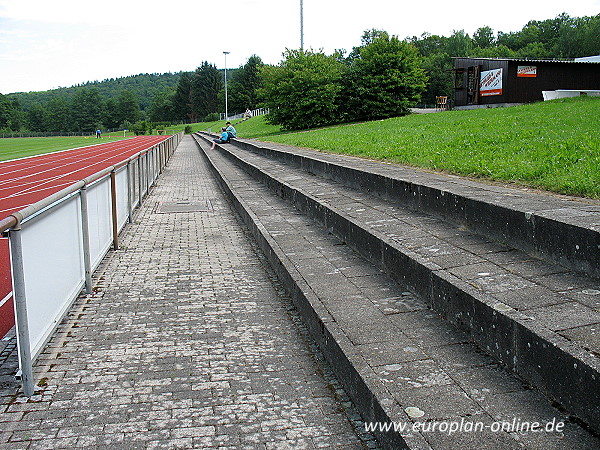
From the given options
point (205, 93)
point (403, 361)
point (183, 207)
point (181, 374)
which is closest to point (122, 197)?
point (183, 207)

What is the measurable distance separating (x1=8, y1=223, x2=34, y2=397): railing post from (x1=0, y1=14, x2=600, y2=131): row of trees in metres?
43.0

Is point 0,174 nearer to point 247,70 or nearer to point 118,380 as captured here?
point 118,380

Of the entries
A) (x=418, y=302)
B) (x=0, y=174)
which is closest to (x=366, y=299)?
(x=418, y=302)

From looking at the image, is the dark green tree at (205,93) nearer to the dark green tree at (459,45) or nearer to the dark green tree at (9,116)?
the dark green tree at (9,116)

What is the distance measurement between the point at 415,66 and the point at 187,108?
417 feet

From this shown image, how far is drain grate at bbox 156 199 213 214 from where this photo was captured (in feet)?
43.3

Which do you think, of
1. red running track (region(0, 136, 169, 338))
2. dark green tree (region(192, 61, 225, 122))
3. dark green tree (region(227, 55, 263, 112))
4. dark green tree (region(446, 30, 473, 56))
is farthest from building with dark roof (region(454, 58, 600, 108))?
dark green tree (region(192, 61, 225, 122))

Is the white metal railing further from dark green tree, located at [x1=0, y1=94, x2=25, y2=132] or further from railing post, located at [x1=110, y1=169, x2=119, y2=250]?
dark green tree, located at [x1=0, y1=94, x2=25, y2=132]

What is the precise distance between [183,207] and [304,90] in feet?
115

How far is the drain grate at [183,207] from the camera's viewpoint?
1320 centimetres

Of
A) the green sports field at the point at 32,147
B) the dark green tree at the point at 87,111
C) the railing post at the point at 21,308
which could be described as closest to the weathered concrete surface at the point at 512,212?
the railing post at the point at 21,308

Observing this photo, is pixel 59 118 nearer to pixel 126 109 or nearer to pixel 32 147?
pixel 126 109

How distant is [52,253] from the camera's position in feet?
17.0

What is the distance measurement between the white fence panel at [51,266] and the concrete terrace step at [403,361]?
2.10 meters
